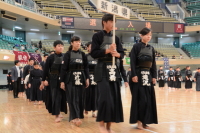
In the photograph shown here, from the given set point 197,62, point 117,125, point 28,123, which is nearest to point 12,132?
point 28,123

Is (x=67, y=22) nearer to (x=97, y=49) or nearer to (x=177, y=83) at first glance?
(x=177, y=83)

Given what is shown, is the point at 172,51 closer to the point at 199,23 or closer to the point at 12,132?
the point at 199,23

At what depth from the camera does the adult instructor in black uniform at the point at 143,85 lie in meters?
3.86

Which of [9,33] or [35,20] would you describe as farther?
[9,33]

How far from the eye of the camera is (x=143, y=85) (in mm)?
3941

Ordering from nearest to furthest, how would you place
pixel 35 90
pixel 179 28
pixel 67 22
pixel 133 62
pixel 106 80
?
pixel 106 80 < pixel 133 62 < pixel 35 90 < pixel 67 22 < pixel 179 28

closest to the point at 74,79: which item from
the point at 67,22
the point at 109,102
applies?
the point at 109,102

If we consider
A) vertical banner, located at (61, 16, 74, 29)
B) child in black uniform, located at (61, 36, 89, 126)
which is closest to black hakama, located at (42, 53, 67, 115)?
child in black uniform, located at (61, 36, 89, 126)

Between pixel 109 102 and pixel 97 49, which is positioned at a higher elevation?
pixel 97 49

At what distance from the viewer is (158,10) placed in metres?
32.1

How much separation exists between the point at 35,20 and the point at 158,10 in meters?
18.7

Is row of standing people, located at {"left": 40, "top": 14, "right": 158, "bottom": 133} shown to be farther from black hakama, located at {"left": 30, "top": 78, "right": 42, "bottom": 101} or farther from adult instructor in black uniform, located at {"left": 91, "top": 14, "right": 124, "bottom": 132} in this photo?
black hakama, located at {"left": 30, "top": 78, "right": 42, "bottom": 101}

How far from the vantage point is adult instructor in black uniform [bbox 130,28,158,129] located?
3.86 metres

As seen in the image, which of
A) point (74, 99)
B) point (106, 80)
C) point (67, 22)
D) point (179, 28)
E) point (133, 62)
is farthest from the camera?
point (179, 28)
